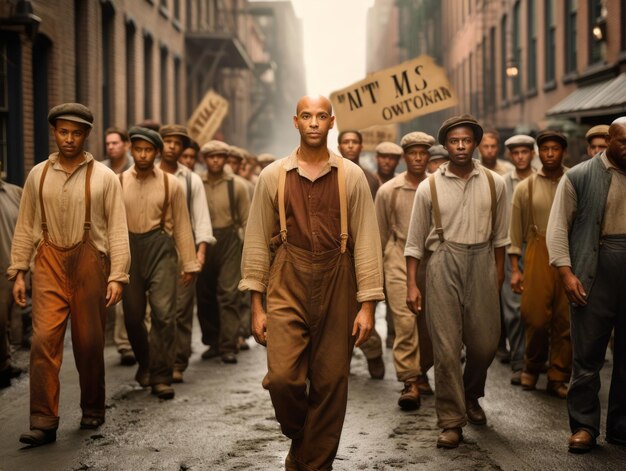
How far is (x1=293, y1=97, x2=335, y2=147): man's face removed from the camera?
5.42 m

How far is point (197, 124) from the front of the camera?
17.4 meters

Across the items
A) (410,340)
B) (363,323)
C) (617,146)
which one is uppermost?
(617,146)

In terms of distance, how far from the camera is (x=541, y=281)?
27.9ft

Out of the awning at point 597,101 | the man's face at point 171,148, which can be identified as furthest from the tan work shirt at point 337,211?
the awning at point 597,101

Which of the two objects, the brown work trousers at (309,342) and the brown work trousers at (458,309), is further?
the brown work trousers at (458,309)

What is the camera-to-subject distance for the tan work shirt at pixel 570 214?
258 inches

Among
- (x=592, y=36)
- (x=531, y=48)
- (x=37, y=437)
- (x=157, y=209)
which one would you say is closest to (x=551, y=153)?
(x=157, y=209)

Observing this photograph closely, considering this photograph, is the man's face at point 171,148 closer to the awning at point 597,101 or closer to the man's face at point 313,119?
the man's face at point 313,119

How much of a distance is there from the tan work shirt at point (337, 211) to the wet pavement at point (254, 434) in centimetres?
129

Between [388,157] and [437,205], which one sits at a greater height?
[388,157]

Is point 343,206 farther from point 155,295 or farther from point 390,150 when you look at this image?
point 390,150

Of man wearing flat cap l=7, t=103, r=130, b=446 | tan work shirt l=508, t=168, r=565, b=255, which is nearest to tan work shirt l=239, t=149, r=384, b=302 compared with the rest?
man wearing flat cap l=7, t=103, r=130, b=446

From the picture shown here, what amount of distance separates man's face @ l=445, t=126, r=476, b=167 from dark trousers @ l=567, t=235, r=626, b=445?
3.56 ft

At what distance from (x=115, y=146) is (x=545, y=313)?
518 cm
